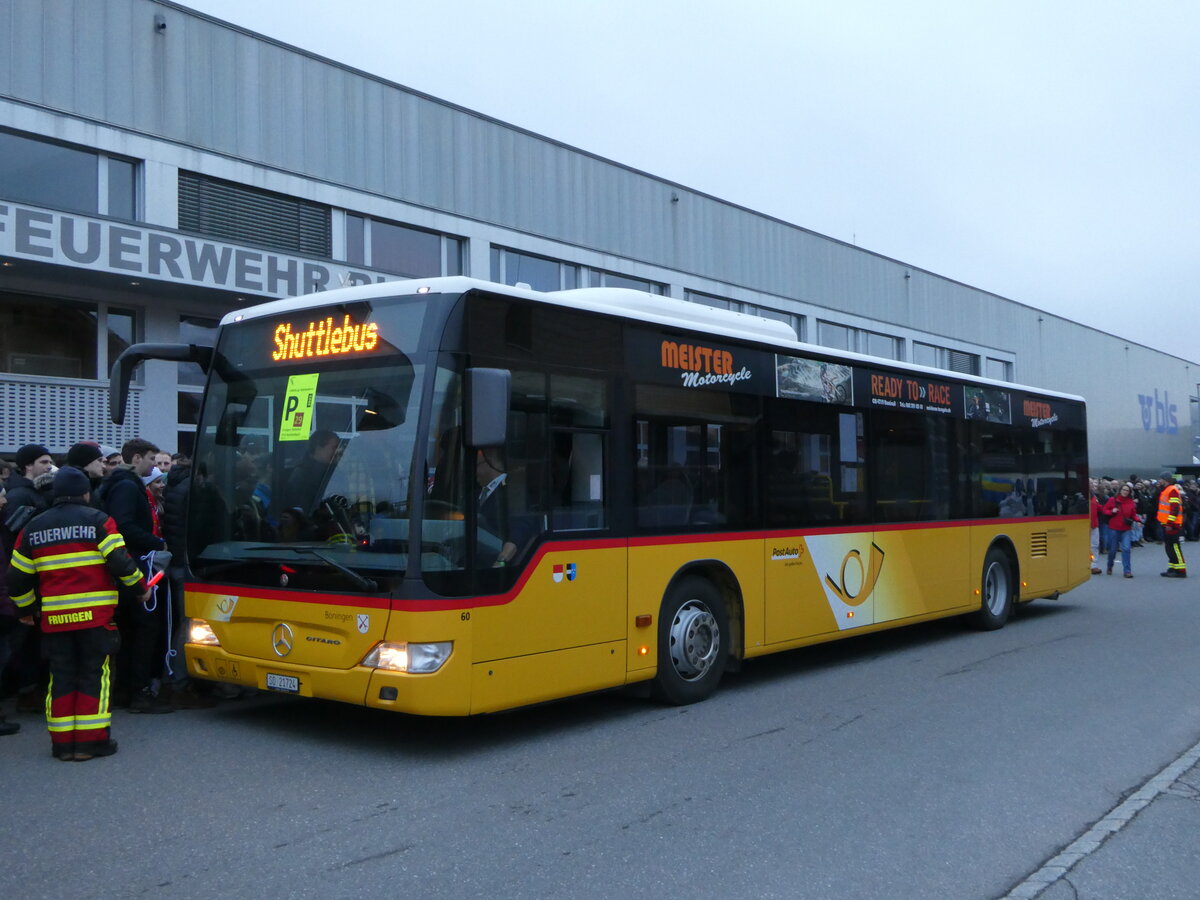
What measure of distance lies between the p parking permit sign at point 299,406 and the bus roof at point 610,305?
0.50 meters

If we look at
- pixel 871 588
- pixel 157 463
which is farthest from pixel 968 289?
pixel 157 463

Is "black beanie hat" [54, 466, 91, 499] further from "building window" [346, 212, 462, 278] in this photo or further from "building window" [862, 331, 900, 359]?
"building window" [862, 331, 900, 359]

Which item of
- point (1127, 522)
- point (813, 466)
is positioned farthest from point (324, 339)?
point (1127, 522)

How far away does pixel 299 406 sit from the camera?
6941 millimetres

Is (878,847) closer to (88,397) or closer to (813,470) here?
(813,470)

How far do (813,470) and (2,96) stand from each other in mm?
11866

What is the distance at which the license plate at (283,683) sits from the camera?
22.0 feet

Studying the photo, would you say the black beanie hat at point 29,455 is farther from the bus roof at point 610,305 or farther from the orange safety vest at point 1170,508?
the orange safety vest at point 1170,508

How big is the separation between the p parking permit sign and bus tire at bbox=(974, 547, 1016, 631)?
843 cm

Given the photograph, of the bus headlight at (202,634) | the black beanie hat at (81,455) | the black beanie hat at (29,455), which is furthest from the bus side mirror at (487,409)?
the black beanie hat at (29,455)

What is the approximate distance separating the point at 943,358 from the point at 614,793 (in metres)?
34.3

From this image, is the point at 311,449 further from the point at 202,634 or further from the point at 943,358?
the point at 943,358

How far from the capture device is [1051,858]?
488cm

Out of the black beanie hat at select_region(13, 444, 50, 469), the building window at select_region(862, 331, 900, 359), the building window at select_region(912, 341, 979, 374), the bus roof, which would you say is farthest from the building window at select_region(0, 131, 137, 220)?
the building window at select_region(912, 341, 979, 374)
